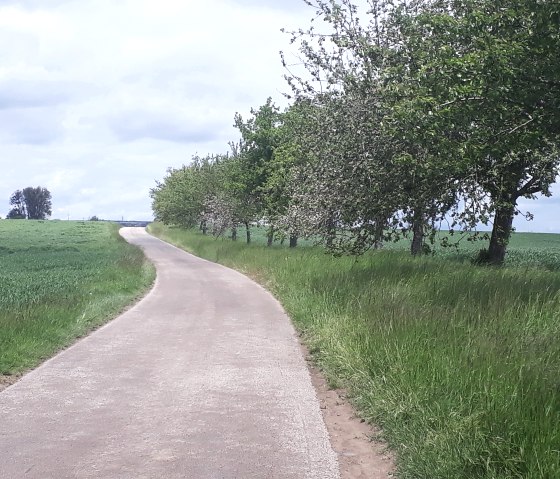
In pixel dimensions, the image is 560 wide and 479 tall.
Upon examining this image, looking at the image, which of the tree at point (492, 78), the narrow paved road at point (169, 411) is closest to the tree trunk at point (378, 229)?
the tree at point (492, 78)

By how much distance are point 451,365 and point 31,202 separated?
622 ft

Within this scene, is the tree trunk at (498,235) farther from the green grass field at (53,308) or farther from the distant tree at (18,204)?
the distant tree at (18,204)

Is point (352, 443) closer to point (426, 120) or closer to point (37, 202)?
point (426, 120)

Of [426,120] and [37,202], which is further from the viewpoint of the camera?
[37,202]

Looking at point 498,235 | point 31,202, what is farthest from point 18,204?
point 498,235

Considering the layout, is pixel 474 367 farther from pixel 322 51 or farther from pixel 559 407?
pixel 322 51

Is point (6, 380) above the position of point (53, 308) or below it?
below

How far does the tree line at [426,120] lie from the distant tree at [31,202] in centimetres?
17854

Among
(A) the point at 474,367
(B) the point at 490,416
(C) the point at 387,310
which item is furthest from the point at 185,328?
(B) the point at 490,416

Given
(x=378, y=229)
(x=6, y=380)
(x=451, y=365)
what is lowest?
(x=6, y=380)

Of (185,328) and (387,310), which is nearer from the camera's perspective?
(387,310)

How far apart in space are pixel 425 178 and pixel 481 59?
3.73 meters

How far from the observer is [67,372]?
24.7ft

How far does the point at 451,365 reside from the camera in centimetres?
547
